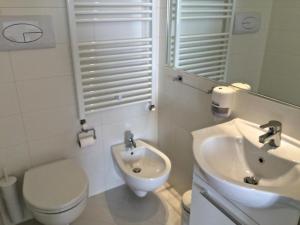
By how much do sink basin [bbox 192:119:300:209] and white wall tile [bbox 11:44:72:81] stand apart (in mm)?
999

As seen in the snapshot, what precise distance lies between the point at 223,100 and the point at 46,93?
1.13 meters

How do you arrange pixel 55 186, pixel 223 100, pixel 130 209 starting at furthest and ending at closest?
pixel 130 209 → pixel 55 186 → pixel 223 100

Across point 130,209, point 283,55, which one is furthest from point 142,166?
point 283,55

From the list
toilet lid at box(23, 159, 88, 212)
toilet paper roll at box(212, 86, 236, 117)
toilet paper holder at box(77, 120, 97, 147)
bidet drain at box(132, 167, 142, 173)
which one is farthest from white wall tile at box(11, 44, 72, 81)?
toilet paper roll at box(212, 86, 236, 117)

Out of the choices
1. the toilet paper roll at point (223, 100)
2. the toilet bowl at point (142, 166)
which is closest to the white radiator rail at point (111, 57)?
the toilet bowl at point (142, 166)

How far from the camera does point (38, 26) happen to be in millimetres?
1511

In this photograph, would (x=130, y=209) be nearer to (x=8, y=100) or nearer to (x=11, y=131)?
(x=11, y=131)

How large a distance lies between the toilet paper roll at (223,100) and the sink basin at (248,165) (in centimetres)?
7

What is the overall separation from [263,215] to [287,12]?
0.90 meters

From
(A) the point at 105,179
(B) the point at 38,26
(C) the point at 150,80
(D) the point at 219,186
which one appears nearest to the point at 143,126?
(C) the point at 150,80

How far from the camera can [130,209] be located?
2029mm

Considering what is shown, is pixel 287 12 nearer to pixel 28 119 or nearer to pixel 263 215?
pixel 263 215

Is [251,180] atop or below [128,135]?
atop

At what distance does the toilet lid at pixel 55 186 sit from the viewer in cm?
142
